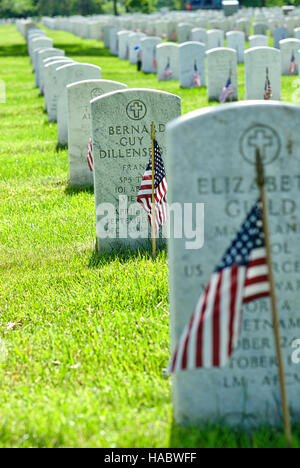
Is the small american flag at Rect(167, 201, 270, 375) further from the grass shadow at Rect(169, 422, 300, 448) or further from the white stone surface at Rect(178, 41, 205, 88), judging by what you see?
the white stone surface at Rect(178, 41, 205, 88)

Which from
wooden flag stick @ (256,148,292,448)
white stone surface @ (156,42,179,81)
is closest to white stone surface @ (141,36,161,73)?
white stone surface @ (156,42,179,81)


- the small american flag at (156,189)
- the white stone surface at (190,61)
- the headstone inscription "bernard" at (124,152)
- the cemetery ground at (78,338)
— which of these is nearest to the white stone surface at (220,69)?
the white stone surface at (190,61)

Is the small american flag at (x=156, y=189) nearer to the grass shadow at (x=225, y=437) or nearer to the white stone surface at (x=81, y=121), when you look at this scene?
the white stone surface at (x=81, y=121)

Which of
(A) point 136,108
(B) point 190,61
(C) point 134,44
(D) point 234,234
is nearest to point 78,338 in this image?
(D) point 234,234

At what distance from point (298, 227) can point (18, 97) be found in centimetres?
1890

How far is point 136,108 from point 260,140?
10.8ft

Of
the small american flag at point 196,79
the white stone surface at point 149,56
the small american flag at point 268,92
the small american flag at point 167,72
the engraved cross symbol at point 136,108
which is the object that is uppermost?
the white stone surface at point 149,56

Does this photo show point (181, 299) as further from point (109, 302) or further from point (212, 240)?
point (109, 302)

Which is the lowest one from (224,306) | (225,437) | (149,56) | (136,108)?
(225,437)

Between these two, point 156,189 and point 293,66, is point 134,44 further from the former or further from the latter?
point 156,189

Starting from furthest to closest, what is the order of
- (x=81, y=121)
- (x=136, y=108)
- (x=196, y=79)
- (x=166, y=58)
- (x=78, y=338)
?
(x=166, y=58), (x=196, y=79), (x=81, y=121), (x=136, y=108), (x=78, y=338)

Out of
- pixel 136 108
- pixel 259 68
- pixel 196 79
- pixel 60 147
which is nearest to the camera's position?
pixel 136 108

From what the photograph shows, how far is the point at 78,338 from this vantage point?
16.8 feet

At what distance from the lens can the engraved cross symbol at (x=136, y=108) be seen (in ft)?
22.5
